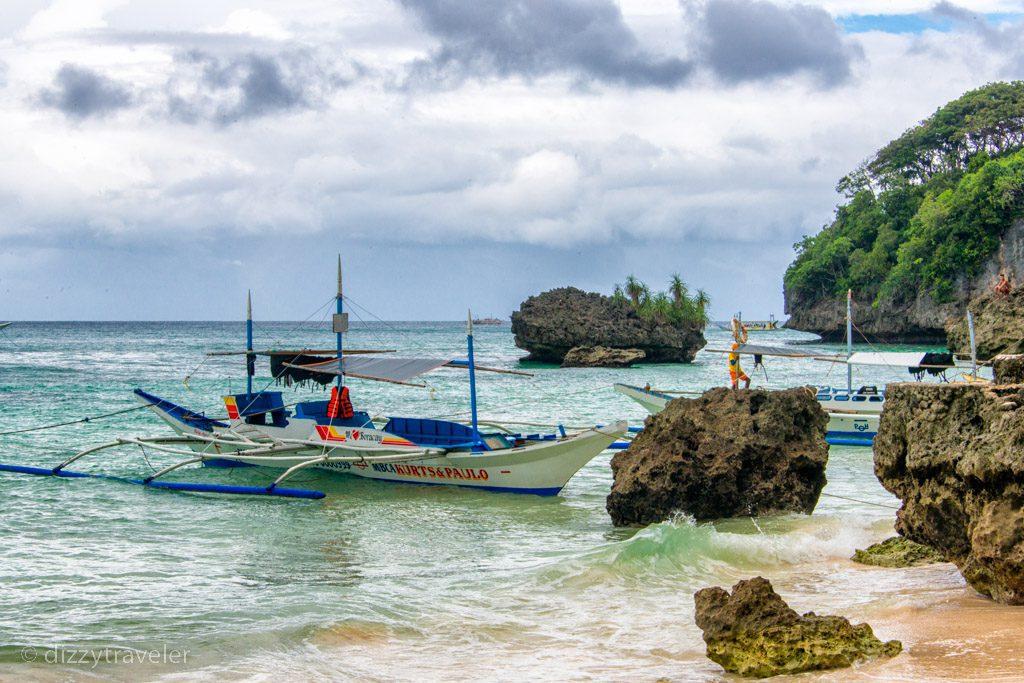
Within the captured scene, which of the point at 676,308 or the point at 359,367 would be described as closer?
the point at 359,367

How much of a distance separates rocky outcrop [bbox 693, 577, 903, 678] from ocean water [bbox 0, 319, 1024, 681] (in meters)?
0.18

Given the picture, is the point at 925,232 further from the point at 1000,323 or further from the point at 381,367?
the point at 381,367

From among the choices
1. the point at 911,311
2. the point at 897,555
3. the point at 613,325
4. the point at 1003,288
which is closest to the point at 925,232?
the point at 911,311

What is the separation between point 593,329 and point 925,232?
1124 inches

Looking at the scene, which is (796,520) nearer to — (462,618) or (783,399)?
(783,399)

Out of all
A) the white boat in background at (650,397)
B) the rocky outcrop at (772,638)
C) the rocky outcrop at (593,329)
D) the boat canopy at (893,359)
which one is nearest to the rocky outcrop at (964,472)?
the rocky outcrop at (772,638)

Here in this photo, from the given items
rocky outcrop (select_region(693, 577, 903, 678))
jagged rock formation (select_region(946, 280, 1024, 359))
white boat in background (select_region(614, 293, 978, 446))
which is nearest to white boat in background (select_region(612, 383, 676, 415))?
white boat in background (select_region(614, 293, 978, 446))

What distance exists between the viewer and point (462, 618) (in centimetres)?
1023

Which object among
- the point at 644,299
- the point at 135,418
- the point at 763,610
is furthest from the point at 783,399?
the point at 644,299

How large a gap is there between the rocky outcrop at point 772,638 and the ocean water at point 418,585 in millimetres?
184

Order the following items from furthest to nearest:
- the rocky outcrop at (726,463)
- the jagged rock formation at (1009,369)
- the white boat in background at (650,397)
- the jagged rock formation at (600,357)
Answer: the jagged rock formation at (600,357), the white boat in background at (650,397), the rocky outcrop at (726,463), the jagged rock formation at (1009,369)

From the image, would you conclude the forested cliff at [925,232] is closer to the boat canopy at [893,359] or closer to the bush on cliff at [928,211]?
the bush on cliff at [928,211]

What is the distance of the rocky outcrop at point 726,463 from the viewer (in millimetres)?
14352

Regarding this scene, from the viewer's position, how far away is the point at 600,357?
6081 centimetres
